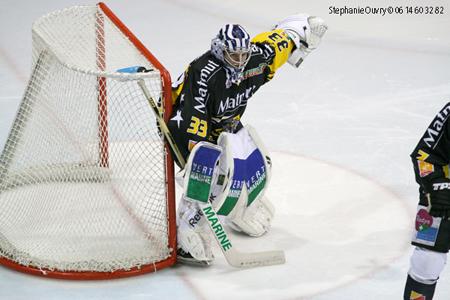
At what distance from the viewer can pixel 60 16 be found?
16.1 feet

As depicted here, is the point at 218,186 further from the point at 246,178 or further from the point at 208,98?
the point at 208,98

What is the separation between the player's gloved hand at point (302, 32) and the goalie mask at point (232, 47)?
586mm

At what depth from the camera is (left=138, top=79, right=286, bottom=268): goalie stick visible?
162 inches

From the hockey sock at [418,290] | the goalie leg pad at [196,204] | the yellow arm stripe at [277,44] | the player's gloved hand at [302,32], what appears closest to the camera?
the hockey sock at [418,290]

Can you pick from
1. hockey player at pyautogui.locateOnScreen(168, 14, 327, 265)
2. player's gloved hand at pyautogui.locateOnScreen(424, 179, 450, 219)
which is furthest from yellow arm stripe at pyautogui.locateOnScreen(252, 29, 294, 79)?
player's gloved hand at pyautogui.locateOnScreen(424, 179, 450, 219)

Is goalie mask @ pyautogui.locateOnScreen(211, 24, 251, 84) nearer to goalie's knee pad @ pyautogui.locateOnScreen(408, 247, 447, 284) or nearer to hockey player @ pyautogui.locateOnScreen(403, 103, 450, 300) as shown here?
hockey player @ pyautogui.locateOnScreen(403, 103, 450, 300)

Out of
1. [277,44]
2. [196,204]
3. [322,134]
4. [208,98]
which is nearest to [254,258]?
[196,204]

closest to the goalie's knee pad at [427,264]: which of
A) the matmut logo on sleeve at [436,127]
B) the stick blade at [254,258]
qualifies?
the matmut logo on sleeve at [436,127]

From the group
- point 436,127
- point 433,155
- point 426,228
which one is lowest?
point 426,228

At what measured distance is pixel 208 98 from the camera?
416 centimetres

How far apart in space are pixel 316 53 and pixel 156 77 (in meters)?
3.39

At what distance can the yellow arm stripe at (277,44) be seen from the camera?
14.9ft

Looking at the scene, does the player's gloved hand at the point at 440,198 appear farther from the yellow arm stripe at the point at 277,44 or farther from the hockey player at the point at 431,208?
the yellow arm stripe at the point at 277,44

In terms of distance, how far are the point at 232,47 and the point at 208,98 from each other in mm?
239
